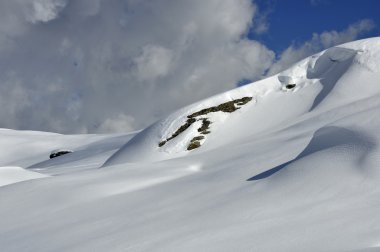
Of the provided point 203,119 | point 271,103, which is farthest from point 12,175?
point 271,103

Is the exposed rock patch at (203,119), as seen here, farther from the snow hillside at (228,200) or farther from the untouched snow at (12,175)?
the untouched snow at (12,175)

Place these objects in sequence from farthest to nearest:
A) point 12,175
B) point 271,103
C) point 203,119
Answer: point 271,103
point 203,119
point 12,175

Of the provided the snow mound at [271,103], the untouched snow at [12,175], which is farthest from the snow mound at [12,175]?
the snow mound at [271,103]

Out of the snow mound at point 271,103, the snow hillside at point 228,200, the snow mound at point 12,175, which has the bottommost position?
the snow hillside at point 228,200

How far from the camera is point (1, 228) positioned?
32.0 ft

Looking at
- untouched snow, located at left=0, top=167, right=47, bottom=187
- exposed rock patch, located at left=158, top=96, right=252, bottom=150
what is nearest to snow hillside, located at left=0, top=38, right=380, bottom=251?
untouched snow, located at left=0, top=167, right=47, bottom=187

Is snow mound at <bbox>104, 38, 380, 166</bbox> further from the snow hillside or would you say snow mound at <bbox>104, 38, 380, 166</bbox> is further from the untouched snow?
the untouched snow

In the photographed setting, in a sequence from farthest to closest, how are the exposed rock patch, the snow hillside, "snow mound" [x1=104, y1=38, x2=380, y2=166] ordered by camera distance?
the exposed rock patch < "snow mound" [x1=104, y1=38, x2=380, y2=166] < the snow hillside

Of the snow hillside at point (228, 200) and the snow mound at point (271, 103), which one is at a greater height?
the snow mound at point (271, 103)

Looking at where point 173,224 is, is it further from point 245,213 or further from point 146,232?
point 245,213

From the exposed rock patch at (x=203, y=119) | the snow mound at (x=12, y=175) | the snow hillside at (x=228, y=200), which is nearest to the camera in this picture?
the snow hillside at (x=228, y=200)

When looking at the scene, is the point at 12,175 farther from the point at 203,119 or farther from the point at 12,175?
the point at 203,119

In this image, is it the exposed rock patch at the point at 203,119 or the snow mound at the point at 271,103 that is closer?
the snow mound at the point at 271,103

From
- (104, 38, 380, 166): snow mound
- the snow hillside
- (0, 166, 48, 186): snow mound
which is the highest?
(104, 38, 380, 166): snow mound
